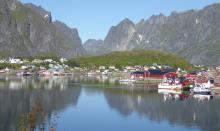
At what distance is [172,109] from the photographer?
90.9m

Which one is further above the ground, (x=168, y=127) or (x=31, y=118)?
(x=31, y=118)

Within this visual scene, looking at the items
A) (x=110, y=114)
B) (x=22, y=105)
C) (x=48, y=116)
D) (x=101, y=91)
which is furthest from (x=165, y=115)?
(x=101, y=91)

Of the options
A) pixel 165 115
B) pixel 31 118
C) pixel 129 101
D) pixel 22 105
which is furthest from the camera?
pixel 129 101

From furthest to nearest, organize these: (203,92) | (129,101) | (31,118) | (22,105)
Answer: (203,92) < (129,101) < (22,105) < (31,118)

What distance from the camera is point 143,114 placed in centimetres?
8606

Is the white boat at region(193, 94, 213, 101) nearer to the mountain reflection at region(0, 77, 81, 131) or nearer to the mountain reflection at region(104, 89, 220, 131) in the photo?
the mountain reflection at region(104, 89, 220, 131)

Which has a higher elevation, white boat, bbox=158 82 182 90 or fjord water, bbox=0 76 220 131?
white boat, bbox=158 82 182 90

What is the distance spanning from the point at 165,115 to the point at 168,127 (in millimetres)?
12615

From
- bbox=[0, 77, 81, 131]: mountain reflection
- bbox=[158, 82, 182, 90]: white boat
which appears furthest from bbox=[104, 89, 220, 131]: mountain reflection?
bbox=[158, 82, 182, 90]: white boat

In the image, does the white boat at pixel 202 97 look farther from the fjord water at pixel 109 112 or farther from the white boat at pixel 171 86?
the white boat at pixel 171 86

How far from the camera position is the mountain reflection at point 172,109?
7644 cm

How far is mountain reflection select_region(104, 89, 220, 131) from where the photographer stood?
76438 millimetres

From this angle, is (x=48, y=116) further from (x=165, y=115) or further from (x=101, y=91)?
(x=101, y=91)

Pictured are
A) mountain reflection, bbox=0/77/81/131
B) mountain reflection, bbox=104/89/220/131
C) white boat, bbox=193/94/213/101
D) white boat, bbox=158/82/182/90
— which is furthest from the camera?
white boat, bbox=158/82/182/90
